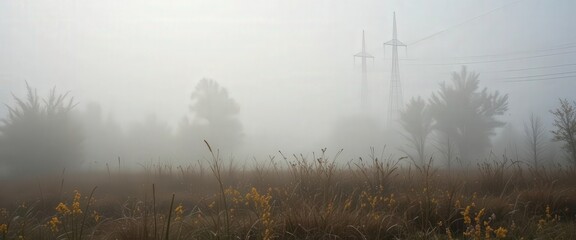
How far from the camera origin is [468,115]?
31.6 metres

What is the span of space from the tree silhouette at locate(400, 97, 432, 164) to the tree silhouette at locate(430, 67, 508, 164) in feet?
2.27

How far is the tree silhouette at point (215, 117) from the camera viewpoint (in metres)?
33.5

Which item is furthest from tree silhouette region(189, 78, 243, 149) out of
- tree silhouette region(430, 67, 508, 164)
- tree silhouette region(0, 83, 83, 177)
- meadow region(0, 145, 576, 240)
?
meadow region(0, 145, 576, 240)

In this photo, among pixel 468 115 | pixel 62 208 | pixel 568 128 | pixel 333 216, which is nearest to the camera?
pixel 62 208

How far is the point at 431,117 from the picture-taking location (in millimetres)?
33906

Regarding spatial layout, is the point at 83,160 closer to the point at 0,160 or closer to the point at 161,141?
the point at 0,160

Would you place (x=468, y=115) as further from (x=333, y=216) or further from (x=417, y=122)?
(x=333, y=216)

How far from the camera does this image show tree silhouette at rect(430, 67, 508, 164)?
30.8 m

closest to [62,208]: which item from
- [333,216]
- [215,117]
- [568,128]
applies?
[333,216]

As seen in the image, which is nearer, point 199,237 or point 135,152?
point 199,237

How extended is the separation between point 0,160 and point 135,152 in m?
9.91

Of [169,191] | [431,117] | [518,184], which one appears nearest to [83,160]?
[169,191]

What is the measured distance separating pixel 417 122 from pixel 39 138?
27.2m

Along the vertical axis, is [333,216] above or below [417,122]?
below
